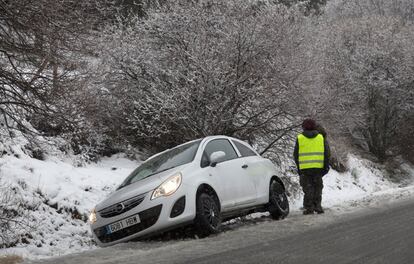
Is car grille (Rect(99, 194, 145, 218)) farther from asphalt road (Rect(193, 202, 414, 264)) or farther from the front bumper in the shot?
asphalt road (Rect(193, 202, 414, 264))

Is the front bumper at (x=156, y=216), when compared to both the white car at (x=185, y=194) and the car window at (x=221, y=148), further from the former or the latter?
the car window at (x=221, y=148)

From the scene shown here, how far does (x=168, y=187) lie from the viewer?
8305 mm

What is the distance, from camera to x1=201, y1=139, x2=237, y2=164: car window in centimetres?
957

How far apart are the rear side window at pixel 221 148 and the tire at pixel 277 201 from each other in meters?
1.22

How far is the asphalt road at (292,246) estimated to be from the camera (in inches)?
235

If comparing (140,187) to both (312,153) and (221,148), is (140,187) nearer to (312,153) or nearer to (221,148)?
(221,148)

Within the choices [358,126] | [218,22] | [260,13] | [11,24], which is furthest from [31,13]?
[358,126]

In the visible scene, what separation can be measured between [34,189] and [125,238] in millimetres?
4297

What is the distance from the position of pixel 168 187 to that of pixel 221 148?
6.57 feet

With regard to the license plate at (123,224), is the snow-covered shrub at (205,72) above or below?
above

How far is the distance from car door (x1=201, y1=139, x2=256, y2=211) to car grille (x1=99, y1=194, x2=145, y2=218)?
4.34ft

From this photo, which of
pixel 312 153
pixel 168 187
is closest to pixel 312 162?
pixel 312 153

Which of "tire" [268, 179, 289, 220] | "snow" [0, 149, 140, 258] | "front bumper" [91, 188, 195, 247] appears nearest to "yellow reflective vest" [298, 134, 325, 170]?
"tire" [268, 179, 289, 220]

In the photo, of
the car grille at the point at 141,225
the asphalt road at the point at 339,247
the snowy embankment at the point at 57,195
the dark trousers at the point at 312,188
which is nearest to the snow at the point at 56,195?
the snowy embankment at the point at 57,195
